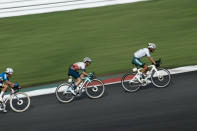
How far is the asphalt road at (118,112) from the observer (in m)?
13.3

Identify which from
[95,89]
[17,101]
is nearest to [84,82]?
[95,89]

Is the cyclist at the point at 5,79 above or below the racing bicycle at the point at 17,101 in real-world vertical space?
above

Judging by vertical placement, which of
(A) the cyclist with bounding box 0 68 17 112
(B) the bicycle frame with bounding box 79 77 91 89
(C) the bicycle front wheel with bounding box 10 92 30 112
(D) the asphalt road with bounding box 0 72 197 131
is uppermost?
(A) the cyclist with bounding box 0 68 17 112

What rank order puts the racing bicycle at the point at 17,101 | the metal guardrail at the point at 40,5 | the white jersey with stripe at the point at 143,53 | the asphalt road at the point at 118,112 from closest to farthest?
the asphalt road at the point at 118,112, the racing bicycle at the point at 17,101, the white jersey with stripe at the point at 143,53, the metal guardrail at the point at 40,5

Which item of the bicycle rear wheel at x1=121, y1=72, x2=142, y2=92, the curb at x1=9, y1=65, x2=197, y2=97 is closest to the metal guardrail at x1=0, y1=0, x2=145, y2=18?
the curb at x1=9, y1=65, x2=197, y2=97

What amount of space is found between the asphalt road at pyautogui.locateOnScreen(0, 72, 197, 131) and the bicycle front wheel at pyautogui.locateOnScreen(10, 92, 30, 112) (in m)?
0.22

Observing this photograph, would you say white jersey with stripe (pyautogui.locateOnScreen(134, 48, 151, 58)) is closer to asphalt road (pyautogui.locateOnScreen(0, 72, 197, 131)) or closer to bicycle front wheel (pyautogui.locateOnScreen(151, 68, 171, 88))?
bicycle front wheel (pyautogui.locateOnScreen(151, 68, 171, 88))

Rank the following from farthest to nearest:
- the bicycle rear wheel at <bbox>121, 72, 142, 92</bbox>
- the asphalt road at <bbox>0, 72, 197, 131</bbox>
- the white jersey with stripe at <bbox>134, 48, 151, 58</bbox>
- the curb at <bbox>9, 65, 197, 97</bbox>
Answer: the curb at <bbox>9, 65, 197, 97</bbox>, the bicycle rear wheel at <bbox>121, 72, 142, 92</bbox>, the white jersey with stripe at <bbox>134, 48, 151, 58</bbox>, the asphalt road at <bbox>0, 72, 197, 131</bbox>

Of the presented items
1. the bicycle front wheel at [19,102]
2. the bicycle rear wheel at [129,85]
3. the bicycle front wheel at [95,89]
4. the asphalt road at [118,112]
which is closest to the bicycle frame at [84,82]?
the bicycle front wheel at [95,89]

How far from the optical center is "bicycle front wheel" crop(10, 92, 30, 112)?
49.9 ft

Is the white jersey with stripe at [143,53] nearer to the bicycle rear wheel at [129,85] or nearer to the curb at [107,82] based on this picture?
the bicycle rear wheel at [129,85]

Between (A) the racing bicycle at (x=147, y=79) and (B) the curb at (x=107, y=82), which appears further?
→ (B) the curb at (x=107, y=82)

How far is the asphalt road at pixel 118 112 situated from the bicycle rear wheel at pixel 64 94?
7.9 inches

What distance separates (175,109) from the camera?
46.1 feet
